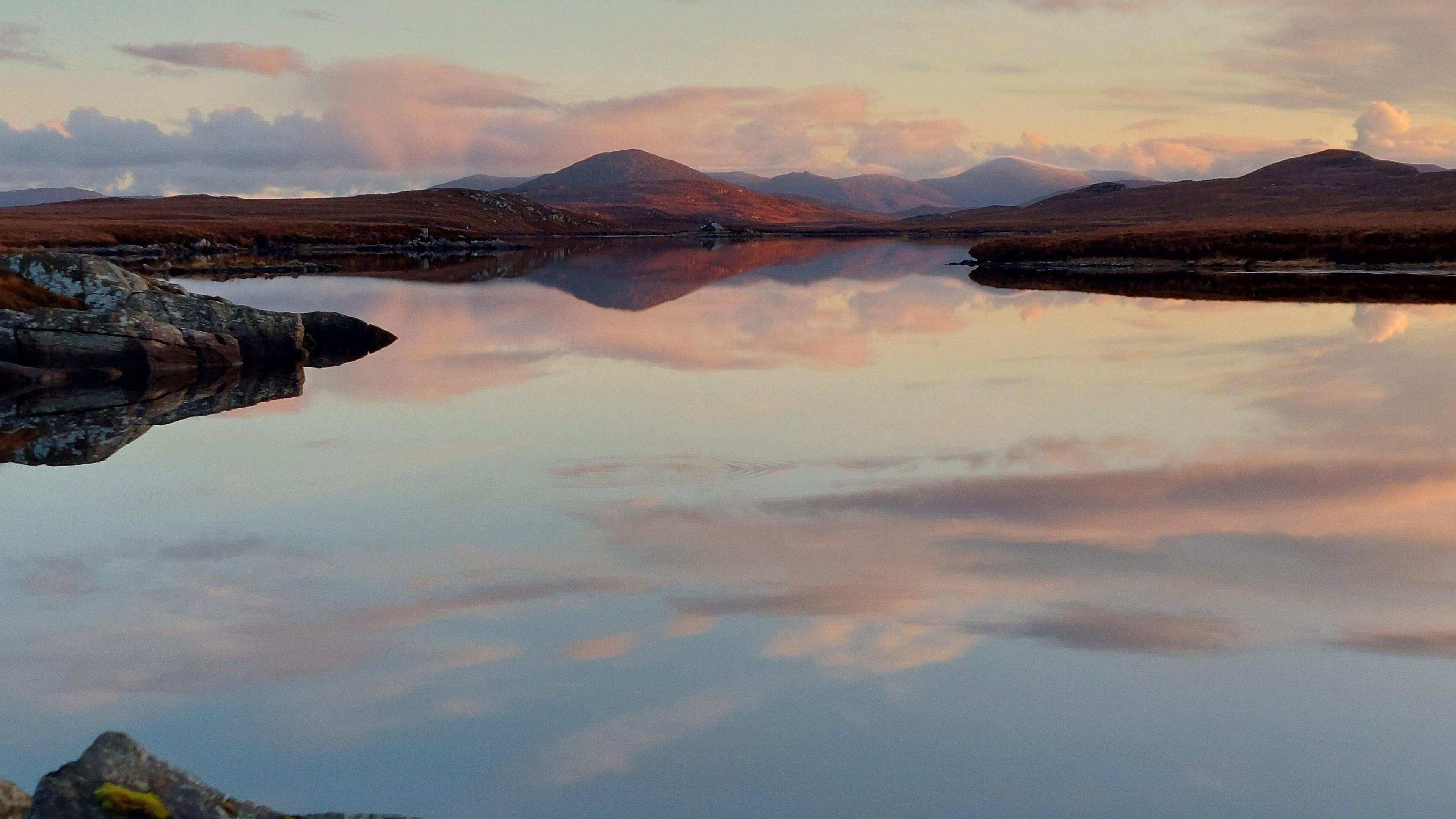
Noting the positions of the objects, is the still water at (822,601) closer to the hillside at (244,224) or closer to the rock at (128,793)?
the rock at (128,793)

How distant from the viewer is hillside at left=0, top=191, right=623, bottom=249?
346 feet

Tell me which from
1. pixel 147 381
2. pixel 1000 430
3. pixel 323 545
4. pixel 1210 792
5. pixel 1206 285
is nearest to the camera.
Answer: pixel 1210 792

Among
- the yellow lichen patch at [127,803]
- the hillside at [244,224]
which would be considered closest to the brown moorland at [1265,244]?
the hillside at [244,224]

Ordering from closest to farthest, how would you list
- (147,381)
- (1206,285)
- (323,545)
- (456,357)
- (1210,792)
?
1. (1210,792)
2. (323,545)
3. (147,381)
4. (456,357)
5. (1206,285)

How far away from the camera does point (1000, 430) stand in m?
26.6

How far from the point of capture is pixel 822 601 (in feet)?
47.3

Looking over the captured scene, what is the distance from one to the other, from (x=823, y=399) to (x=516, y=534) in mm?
14691

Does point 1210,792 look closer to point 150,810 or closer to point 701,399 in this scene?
point 150,810

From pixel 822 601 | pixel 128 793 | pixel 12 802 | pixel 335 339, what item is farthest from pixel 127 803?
pixel 335 339

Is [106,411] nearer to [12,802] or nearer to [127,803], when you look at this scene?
[12,802]

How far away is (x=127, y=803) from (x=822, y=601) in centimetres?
792

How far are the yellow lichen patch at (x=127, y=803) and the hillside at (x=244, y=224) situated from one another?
282 ft

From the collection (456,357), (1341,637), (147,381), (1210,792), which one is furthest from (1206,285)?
(1210,792)

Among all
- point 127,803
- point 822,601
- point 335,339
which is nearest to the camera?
point 127,803
